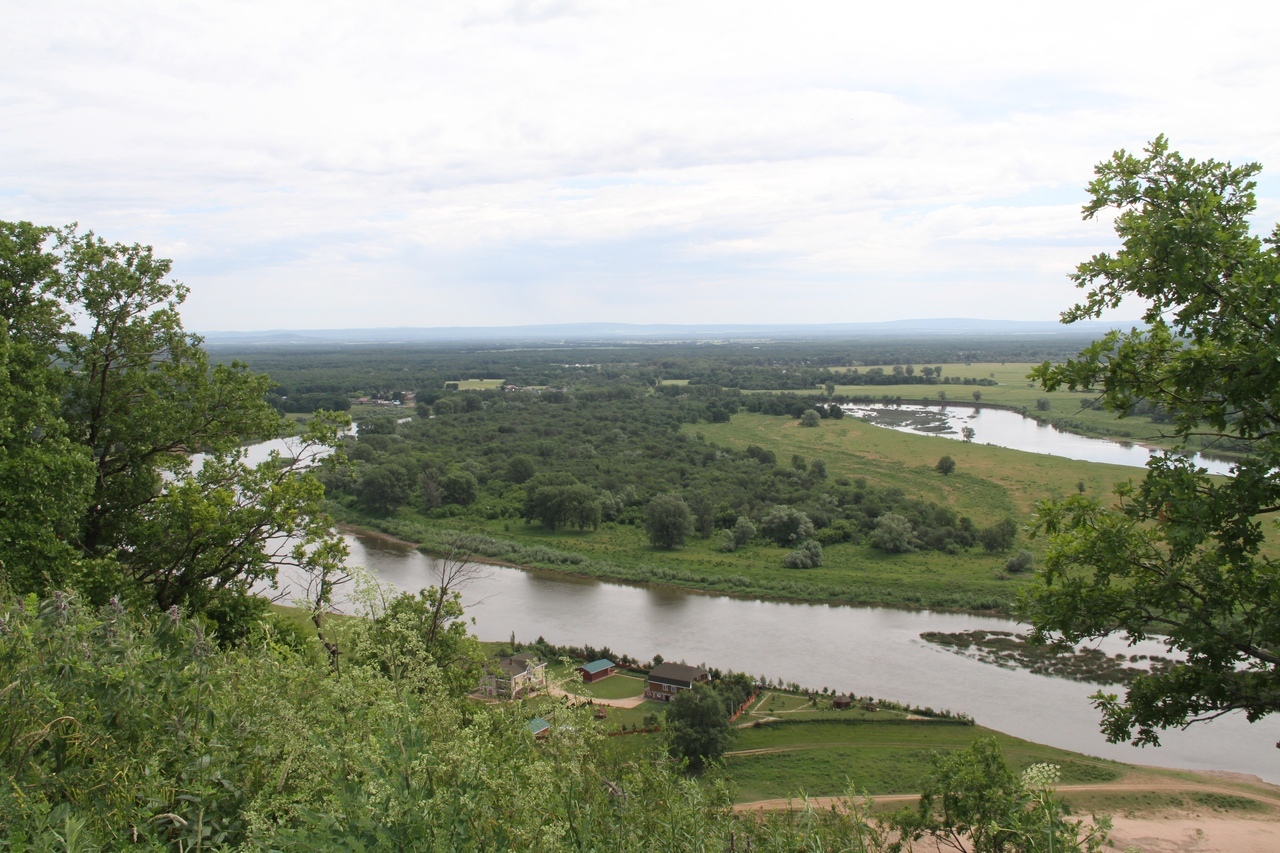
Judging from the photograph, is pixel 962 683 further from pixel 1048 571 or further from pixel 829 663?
pixel 1048 571

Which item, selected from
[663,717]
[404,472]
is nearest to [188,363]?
[663,717]

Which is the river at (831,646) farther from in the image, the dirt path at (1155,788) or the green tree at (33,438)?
the green tree at (33,438)

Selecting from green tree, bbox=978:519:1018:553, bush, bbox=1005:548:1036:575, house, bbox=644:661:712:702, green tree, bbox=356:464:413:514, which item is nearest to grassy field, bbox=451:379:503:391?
green tree, bbox=356:464:413:514

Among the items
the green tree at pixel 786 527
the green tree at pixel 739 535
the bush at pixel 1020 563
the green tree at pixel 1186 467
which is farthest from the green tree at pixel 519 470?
the green tree at pixel 1186 467

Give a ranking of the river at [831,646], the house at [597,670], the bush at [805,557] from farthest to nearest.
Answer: the bush at [805,557]
the house at [597,670]
the river at [831,646]

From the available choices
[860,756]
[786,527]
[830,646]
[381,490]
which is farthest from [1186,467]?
[381,490]

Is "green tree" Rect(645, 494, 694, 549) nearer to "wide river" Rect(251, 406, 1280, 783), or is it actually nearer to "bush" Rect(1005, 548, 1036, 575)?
"wide river" Rect(251, 406, 1280, 783)
